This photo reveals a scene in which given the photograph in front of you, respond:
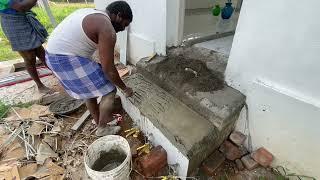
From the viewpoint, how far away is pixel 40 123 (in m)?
2.66

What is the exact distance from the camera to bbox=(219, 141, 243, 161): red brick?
2250 millimetres

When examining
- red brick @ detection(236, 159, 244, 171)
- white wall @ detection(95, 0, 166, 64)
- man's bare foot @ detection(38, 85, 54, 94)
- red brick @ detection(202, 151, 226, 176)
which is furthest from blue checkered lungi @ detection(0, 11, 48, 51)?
red brick @ detection(236, 159, 244, 171)

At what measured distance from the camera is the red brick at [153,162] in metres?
2.04

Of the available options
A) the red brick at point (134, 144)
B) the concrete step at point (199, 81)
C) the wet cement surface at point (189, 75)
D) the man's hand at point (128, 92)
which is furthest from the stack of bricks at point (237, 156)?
the man's hand at point (128, 92)

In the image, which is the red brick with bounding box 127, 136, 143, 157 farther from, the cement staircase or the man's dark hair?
the man's dark hair

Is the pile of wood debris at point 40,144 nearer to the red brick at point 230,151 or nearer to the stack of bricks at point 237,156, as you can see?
the stack of bricks at point 237,156

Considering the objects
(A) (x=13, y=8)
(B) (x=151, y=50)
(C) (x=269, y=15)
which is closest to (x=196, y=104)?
(C) (x=269, y=15)

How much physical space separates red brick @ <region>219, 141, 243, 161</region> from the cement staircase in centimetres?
11

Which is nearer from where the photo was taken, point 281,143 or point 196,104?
point 281,143

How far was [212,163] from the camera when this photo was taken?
2186 millimetres

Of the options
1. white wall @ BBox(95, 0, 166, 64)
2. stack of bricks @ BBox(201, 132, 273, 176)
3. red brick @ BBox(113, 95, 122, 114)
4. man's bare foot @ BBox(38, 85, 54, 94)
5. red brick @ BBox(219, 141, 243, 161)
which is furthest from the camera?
man's bare foot @ BBox(38, 85, 54, 94)

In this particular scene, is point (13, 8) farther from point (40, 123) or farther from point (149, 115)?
point (149, 115)

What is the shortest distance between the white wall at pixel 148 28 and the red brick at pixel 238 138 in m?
1.37

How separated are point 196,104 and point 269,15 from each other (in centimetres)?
102
